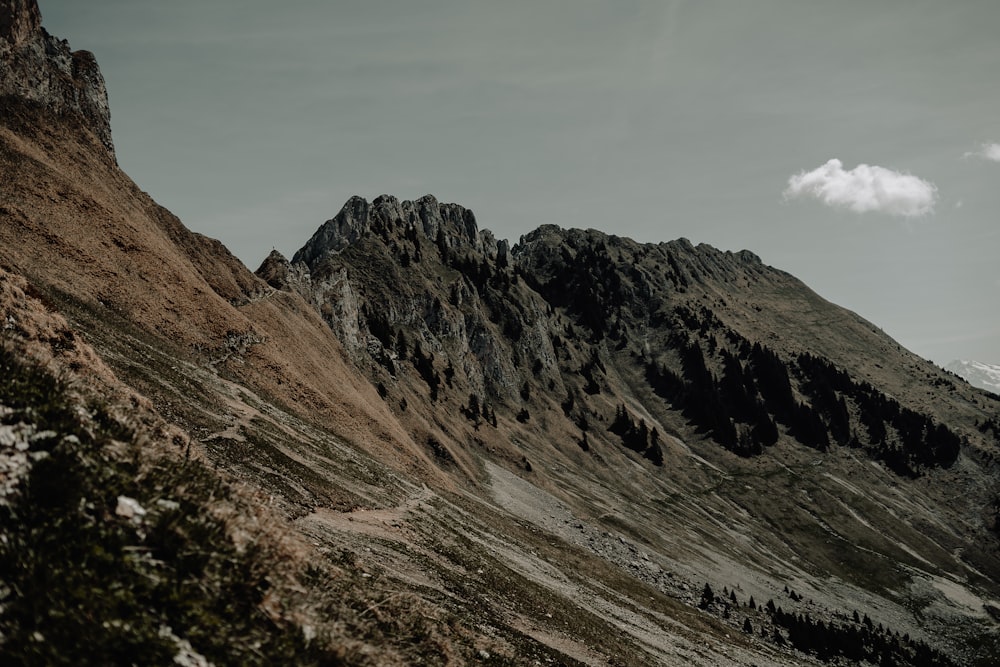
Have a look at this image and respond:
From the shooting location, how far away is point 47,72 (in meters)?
68.8

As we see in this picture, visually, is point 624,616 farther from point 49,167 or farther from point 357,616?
point 49,167

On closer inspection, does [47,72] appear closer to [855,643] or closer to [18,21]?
[18,21]

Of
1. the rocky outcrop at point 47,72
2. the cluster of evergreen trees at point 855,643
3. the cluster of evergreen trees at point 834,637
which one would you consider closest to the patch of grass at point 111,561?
the rocky outcrop at point 47,72

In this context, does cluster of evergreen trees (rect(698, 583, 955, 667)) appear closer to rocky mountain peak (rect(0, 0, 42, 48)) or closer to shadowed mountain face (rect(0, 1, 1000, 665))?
shadowed mountain face (rect(0, 1, 1000, 665))

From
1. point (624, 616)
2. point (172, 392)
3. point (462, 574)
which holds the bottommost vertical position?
point (624, 616)

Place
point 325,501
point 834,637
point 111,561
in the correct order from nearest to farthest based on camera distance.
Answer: point 111,561
point 325,501
point 834,637

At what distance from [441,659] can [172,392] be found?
31357 millimetres

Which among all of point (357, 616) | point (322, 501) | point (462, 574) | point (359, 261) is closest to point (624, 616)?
point (462, 574)

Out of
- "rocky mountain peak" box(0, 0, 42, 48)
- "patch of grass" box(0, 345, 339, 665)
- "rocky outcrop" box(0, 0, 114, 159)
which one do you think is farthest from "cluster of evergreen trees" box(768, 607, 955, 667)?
"rocky mountain peak" box(0, 0, 42, 48)

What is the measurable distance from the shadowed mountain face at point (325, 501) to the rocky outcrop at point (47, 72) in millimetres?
350

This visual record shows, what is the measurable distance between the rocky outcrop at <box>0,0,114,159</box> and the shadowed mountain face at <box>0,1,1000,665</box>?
0.35 meters

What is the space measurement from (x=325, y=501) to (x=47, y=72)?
71.7m

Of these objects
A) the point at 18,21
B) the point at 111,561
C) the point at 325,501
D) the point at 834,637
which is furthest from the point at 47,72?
the point at 834,637

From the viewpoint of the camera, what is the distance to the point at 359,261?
18838 cm
